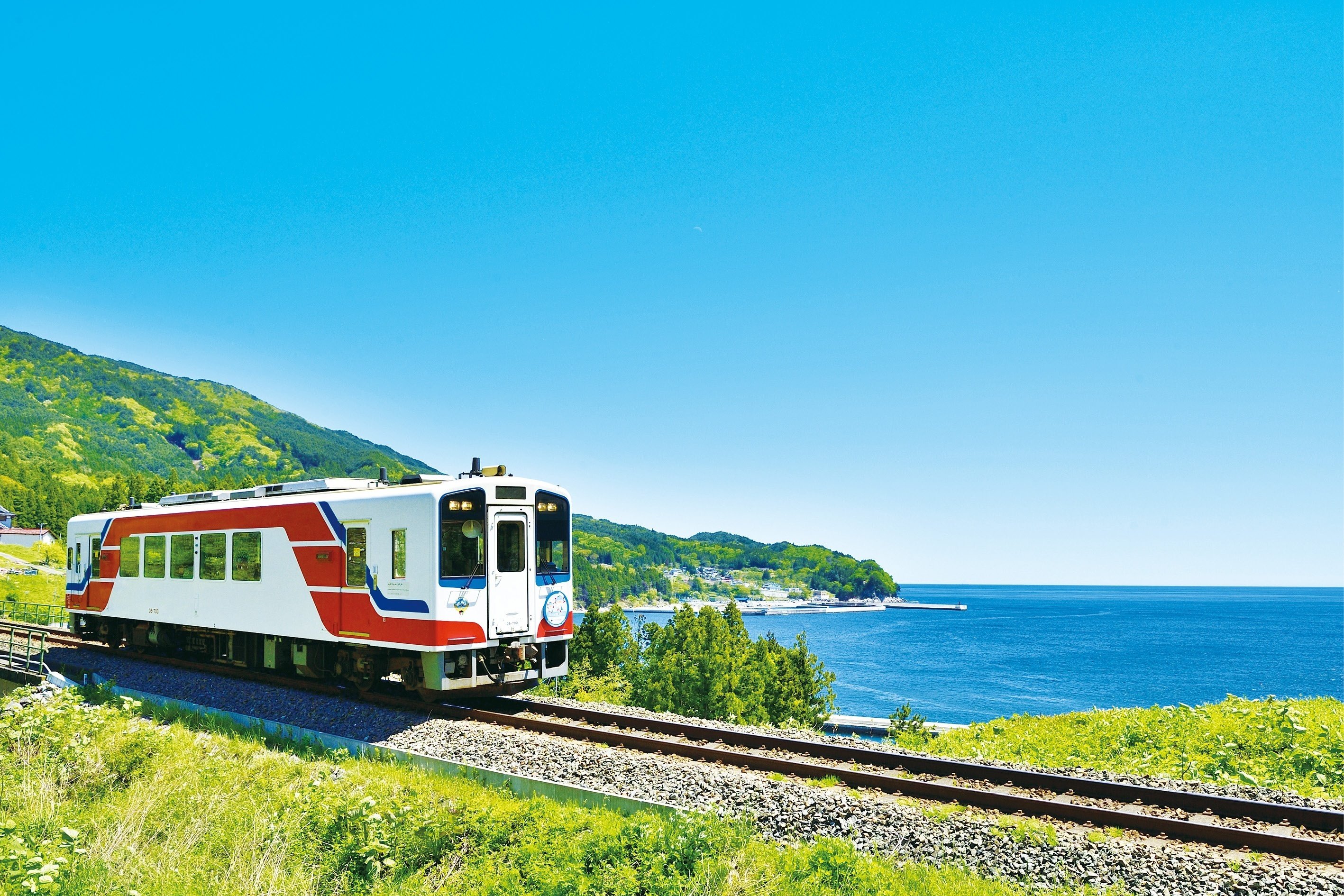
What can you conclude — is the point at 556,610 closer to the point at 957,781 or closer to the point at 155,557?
the point at 957,781

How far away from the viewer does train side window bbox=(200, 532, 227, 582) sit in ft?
50.8

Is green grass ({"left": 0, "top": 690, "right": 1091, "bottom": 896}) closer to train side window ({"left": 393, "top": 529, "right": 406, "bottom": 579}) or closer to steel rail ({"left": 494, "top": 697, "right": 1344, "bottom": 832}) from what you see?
steel rail ({"left": 494, "top": 697, "right": 1344, "bottom": 832})

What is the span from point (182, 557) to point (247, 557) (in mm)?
2676

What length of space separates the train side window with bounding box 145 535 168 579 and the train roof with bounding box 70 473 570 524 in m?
0.65

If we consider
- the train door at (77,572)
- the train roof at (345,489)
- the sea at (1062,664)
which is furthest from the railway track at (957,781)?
the sea at (1062,664)

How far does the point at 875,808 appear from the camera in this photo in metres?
7.96

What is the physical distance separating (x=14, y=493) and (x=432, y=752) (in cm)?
13799

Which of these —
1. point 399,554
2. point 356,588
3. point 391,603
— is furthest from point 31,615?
point 399,554

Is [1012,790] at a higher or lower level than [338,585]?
lower

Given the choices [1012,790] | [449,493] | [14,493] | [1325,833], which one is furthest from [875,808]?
[14,493]

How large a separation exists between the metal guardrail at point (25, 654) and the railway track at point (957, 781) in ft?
30.4

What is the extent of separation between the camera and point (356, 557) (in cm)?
1290

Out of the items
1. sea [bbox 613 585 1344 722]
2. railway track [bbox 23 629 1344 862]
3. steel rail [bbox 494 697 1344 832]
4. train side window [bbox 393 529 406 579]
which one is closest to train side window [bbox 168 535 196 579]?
railway track [bbox 23 629 1344 862]

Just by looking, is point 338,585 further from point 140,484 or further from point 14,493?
point 14,493
